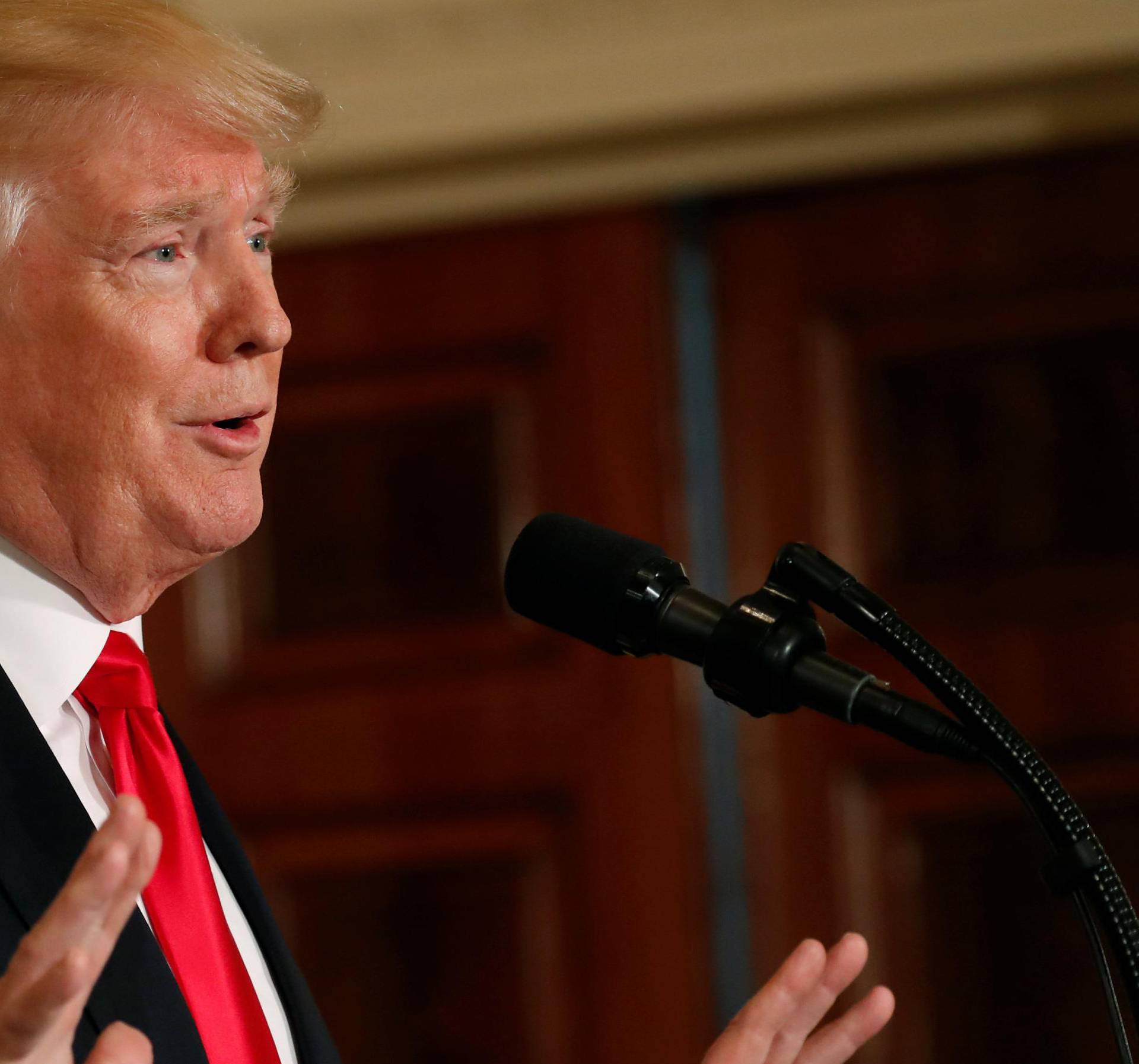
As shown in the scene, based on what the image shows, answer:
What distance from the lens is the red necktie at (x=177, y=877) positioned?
940 millimetres

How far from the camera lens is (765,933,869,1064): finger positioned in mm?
964

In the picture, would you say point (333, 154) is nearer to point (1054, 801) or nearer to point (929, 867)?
point (929, 867)

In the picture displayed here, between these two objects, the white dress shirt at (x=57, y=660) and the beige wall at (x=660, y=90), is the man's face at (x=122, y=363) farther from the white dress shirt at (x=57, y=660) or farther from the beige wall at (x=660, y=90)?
the beige wall at (x=660, y=90)

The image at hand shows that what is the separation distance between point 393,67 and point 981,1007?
1.73 metres

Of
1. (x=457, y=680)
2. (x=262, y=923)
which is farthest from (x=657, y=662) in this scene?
(x=262, y=923)

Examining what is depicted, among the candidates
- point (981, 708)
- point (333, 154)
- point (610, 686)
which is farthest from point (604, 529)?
point (333, 154)

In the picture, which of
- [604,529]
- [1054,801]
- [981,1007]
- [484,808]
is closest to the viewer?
[1054,801]

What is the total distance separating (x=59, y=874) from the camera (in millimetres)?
865

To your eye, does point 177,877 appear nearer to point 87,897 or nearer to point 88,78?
point 87,897

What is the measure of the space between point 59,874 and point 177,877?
0.13m

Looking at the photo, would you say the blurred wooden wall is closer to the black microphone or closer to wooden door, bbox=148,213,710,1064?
wooden door, bbox=148,213,710,1064

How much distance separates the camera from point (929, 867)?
2.26 meters

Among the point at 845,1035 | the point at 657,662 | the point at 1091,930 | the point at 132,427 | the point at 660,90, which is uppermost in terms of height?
the point at 660,90

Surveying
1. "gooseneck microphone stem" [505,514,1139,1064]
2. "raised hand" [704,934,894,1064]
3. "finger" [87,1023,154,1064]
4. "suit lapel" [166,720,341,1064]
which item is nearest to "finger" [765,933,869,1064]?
"raised hand" [704,934,894,1064]
